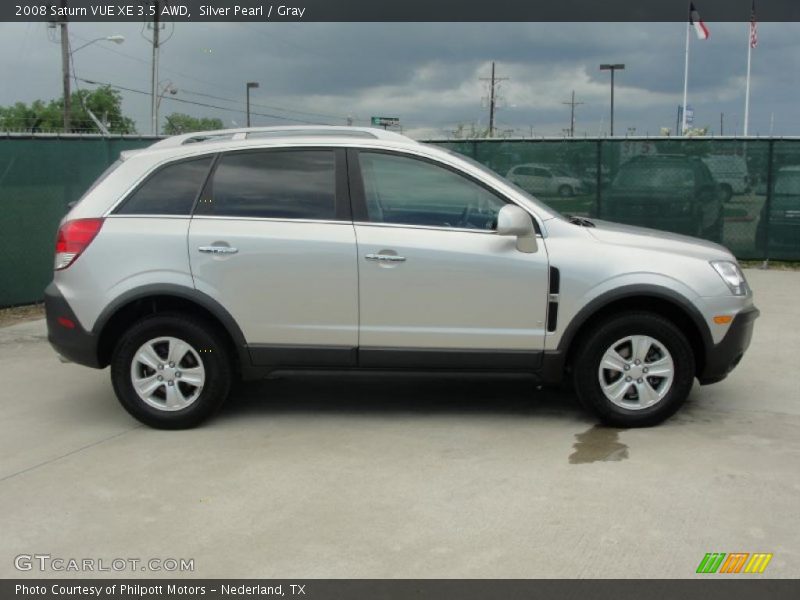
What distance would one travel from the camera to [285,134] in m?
5.68

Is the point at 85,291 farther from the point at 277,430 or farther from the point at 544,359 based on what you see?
the point at 544,359

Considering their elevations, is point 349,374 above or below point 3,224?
below

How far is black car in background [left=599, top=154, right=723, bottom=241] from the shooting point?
12.6 metres

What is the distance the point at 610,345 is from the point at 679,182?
26.8 ft

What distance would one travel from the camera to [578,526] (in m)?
3.95

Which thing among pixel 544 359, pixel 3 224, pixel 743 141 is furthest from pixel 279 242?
pixel 743 141

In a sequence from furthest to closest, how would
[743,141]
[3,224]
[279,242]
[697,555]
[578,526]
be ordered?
[743,141] → [3,224] → [279,242] → [578,526] → [697,555]

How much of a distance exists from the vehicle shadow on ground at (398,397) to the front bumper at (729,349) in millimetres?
886

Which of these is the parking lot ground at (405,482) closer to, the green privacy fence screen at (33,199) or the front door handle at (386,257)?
the front door handle at (386,257)

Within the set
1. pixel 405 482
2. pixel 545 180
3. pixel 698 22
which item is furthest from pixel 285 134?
pixel 698 22

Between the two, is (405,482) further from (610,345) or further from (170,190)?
(170,190)

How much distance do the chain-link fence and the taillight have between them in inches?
325

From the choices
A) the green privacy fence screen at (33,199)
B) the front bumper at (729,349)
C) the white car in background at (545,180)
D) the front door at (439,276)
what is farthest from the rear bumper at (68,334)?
the white car in background at (545,180)

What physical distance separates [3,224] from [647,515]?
315 inches
